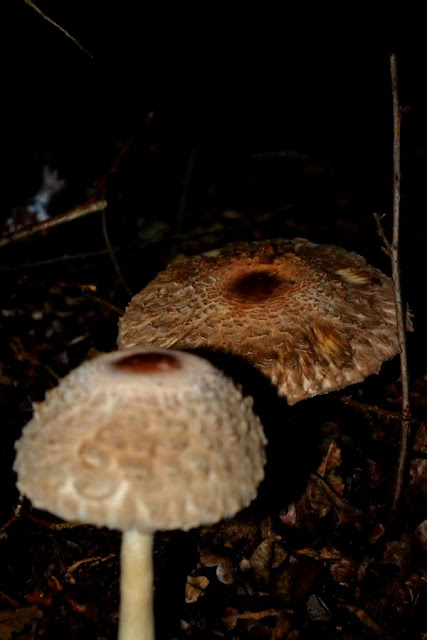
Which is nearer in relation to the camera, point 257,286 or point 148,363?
point 148,363

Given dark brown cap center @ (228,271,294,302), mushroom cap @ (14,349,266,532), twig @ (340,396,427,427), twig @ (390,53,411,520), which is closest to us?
mushroom cap @ (14,349,266,532)

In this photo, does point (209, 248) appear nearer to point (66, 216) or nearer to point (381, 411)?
point (66, 216)

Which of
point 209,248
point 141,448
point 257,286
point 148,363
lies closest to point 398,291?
point 257,286

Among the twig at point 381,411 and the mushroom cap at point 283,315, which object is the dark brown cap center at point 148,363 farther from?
the twig at point 381,411

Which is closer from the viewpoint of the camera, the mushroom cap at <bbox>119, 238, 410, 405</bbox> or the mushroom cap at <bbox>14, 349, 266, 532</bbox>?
the mushroom cap at <bbox>14, 349, 266, 532</bbox>

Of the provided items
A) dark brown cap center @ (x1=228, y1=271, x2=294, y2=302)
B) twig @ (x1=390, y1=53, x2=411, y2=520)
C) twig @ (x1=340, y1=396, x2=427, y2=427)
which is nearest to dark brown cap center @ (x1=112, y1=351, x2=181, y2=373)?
dark brown cap center @ (x1=228, y1=271, x2=294, y2=302)

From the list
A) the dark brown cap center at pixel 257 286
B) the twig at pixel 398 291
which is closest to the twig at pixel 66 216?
the dark brown cap center at pixel 257 286

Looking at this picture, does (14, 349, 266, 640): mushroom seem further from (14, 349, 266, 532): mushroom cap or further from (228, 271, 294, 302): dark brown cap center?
(228, 271, 294, 302): dark brown cap center
